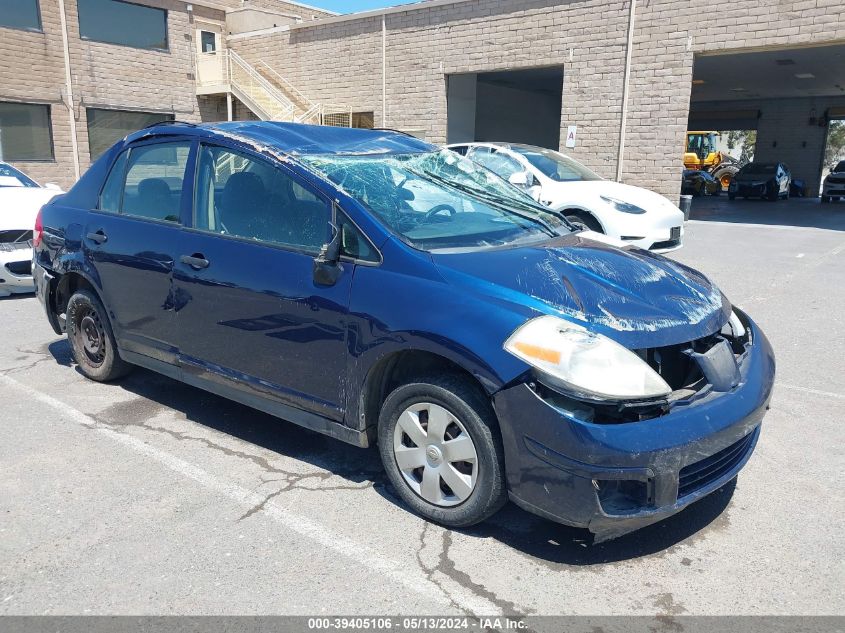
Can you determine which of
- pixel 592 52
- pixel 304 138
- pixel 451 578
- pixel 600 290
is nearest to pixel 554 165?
pixel 592 52

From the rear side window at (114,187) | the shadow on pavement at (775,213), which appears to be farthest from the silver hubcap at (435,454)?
the shadow on pavement at (775,213)

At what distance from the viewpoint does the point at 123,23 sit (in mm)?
21250

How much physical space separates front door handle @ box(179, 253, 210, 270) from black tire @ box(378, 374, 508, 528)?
140 centimetres

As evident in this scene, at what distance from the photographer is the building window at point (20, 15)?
18594 millimetres

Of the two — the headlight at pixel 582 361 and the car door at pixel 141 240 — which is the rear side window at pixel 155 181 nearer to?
the car door at pixel 141 240

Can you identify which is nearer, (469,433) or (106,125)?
(469,433)

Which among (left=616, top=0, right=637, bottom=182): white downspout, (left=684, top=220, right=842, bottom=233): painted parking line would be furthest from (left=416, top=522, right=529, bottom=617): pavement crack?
(left=684, top=220, right=842, bottom=233): painted parking line

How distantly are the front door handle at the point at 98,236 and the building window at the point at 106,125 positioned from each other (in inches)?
699

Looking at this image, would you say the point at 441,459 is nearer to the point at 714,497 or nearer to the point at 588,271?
the point at 588,271

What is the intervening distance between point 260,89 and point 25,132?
6980 millimetres

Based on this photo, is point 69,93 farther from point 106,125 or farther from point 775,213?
point 775,213

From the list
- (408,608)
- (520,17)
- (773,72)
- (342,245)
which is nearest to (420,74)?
(520,17)

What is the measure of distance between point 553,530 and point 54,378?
13.1 ft

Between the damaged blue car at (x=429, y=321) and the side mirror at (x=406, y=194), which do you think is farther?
the side mirror at (x=406, y=194)
